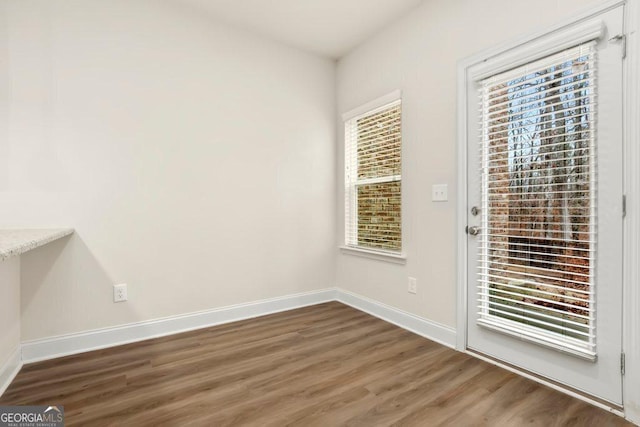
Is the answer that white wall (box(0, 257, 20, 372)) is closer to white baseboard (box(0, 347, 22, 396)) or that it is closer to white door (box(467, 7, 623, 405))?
white baseboard (box(0, 347, 22, 396))

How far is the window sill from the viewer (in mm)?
2810

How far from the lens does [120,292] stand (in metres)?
2.45

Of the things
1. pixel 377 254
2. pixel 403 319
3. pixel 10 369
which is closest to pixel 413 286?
pixel 403 319

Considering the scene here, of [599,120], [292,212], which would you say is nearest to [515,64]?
[599,120]

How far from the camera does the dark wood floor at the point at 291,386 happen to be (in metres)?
1.58

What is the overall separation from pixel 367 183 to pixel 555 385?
2.12m

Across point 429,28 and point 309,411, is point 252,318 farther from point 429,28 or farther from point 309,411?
point 429,28

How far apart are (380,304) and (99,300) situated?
91.0 inches

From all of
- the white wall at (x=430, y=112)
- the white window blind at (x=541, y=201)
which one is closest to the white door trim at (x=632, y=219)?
the white window blind at (x=541, y=201)

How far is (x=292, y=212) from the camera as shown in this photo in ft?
10.8

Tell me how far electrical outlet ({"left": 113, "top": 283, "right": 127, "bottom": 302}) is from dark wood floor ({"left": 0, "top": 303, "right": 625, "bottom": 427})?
1.16 feet

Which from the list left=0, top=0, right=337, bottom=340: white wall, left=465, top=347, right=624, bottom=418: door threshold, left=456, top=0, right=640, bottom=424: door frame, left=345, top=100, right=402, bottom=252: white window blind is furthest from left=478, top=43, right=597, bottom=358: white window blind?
left=0, top=0, right=337, bottom=340: white wall

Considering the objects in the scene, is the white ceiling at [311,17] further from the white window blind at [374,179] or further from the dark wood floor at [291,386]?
the dark wood floor at [291,386]

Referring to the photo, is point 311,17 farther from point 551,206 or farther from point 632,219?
point 632,219
